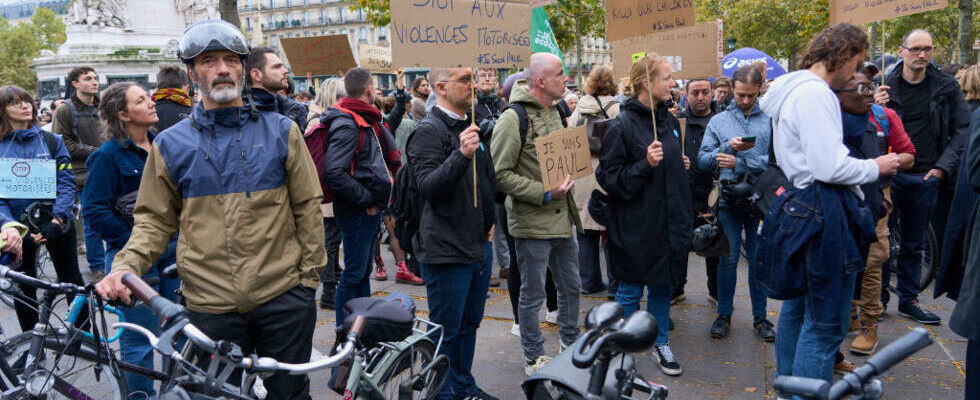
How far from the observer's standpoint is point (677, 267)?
445cm

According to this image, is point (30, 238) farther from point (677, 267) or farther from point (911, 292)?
point (911, 292)

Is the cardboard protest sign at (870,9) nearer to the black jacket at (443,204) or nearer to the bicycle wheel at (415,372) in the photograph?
the black jacket at (443,204)

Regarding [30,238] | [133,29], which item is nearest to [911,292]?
[30,238]

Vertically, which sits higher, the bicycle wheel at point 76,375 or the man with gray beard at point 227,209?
the man with gray beard at point 227,209

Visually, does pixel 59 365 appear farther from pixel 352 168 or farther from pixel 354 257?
pixel 352 168

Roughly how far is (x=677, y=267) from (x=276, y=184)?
2.59 m

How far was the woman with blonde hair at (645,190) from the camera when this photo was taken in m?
4.43

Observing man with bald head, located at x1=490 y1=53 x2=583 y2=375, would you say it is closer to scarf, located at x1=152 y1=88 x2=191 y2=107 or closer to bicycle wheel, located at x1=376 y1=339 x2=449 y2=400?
bicycle wheel, located at x1=376 y1=339 x2=449 y2=400

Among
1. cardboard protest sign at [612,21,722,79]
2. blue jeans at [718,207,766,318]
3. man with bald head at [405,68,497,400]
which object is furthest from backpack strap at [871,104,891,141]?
man with bald head at [405,68,497,400]

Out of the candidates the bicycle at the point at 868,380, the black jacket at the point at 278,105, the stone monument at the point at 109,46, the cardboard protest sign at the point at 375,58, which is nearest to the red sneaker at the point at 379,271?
the black jacket at the point at 278,105

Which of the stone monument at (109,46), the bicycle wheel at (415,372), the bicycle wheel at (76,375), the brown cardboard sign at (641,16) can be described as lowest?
the bicycle wheel at (415,372)

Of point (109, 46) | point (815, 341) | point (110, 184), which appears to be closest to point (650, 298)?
point (815, 341)

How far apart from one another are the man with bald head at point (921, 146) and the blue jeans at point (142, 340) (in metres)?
4.97

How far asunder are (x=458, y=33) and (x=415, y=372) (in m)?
1.90
